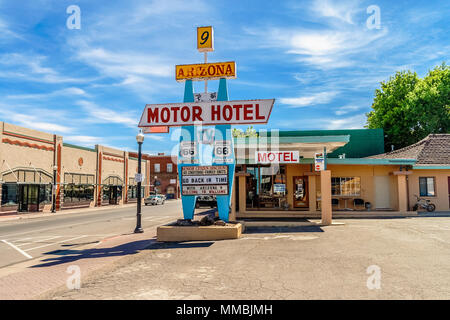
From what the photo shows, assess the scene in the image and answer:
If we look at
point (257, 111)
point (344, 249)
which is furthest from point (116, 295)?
point (257, 111)

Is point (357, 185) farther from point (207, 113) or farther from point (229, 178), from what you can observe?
point (207, 113)

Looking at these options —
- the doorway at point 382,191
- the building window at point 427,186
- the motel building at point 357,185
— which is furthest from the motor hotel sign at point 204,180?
the building window at point 427,186

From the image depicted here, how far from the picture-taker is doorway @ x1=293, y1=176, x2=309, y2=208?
21208 mm

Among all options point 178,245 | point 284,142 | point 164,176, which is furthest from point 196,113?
point 164,176

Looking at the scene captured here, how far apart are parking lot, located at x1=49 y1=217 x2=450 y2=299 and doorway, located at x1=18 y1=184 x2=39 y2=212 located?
78.0 feet

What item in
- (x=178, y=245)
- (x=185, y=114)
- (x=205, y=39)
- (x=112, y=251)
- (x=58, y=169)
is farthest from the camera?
(x=58, y=169)

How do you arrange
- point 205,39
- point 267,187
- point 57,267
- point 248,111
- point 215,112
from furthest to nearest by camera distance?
point 267,187 → point 205,39 → point 215,112 → point 248,111 → point 57,267

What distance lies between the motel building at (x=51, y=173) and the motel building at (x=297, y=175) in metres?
0.09

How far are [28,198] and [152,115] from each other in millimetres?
23121

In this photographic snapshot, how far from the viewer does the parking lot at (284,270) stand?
19.0 feet

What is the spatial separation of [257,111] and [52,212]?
1021 inches

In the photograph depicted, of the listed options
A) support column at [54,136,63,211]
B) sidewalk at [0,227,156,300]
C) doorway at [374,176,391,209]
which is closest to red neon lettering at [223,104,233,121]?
sidewalk at [0,227,156,300]

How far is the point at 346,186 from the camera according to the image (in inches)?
842
